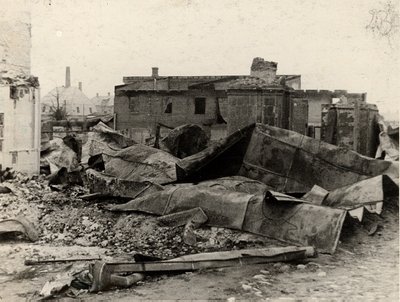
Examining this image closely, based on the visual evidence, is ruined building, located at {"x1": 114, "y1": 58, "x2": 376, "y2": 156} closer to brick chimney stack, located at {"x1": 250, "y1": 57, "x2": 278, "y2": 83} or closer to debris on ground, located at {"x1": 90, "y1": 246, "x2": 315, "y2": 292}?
brick chimney stack, located at {"x1": 250, "y1": 57, "x2": 278, "y2": 83}

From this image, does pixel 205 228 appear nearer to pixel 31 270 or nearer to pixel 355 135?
pixel 31 270

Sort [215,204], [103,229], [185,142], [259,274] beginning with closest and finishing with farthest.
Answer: [259,274] < [215,204] < [103,229] < [185,142]

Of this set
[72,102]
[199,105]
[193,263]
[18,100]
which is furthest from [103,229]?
[72,102]

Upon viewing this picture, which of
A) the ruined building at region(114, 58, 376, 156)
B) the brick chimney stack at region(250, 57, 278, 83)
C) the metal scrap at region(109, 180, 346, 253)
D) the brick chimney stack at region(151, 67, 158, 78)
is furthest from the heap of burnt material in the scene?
the brick chimney stack at region(151, 67, 158, 78)

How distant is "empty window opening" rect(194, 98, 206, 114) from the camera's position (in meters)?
24.4

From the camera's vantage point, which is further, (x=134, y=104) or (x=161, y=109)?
(x=134, y=104)

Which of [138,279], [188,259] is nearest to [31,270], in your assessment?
[138,279]

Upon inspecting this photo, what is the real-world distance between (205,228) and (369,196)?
2035mm

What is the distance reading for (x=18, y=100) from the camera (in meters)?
9.84

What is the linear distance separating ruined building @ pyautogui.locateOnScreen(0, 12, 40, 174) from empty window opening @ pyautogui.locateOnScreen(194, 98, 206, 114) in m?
14.4

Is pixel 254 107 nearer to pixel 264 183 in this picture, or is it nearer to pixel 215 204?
pixel 264 183


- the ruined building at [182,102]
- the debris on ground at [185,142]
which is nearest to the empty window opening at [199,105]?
the ruined building at [182,102]

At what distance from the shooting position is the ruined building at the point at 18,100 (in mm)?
8656

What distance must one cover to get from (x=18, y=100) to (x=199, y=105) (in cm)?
1525
